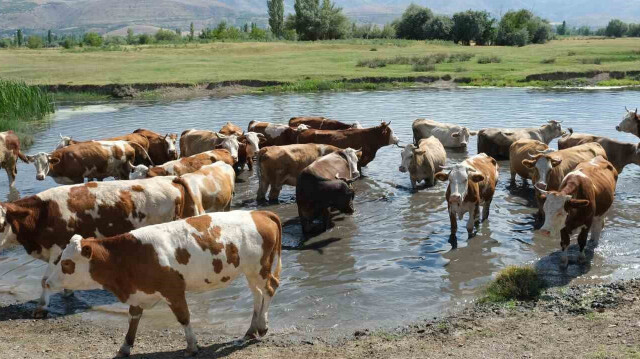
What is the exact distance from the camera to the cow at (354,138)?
18.4 meters

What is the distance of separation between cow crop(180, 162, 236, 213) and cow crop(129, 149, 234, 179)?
50.2 inches

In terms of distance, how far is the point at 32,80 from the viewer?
40.8 meters

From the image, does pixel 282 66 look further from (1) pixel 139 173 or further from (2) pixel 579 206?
(2) pixel 579 206

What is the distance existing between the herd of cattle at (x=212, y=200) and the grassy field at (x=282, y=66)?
2100 centimetres

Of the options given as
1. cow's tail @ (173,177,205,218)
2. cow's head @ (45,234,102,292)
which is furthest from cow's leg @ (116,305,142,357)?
cow's tail @ (173,177,205,218)

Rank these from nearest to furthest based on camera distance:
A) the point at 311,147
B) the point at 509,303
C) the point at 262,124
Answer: the point at 509,303 → the point at 311,147 → the point at 262,124

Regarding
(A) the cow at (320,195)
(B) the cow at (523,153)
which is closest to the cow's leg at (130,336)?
(A) the cow at (320,195)

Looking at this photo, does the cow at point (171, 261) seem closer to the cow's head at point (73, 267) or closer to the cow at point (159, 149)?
the cow's head at point (73, 267)

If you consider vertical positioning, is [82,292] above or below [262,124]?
below

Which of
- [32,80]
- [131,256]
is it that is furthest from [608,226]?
[32,80]

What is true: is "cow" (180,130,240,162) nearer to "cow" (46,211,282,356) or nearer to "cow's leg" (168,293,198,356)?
"cow" (46,211,282,356)

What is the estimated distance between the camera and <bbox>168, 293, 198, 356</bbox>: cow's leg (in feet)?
26.3

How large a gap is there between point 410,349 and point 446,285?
270cm

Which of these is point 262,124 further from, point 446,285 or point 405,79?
point 405,79
